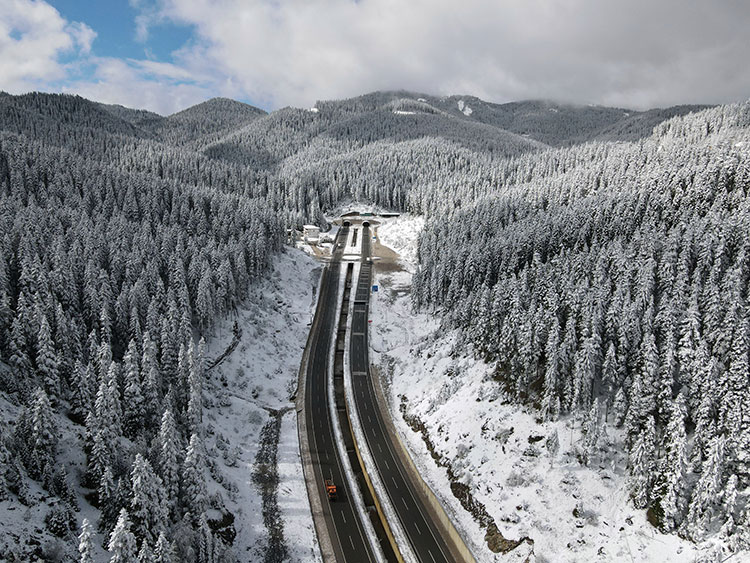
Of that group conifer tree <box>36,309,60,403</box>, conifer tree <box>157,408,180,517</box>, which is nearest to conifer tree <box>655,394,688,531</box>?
conifer tree <box>157,408,180,517</box>

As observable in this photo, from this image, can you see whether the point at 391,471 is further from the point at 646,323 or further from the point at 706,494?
the point at 646,323

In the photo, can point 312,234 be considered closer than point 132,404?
No

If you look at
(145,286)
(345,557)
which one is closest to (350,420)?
(345,557)

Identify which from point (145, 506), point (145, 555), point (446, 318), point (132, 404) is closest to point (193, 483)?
point (145, 506)

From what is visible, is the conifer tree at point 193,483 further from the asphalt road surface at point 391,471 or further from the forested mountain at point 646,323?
the forested mountain at point 646,323

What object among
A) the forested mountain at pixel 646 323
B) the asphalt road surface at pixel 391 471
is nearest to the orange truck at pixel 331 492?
the asphalt road surface at pixel 391 471

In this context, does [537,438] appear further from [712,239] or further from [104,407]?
[104,407]
